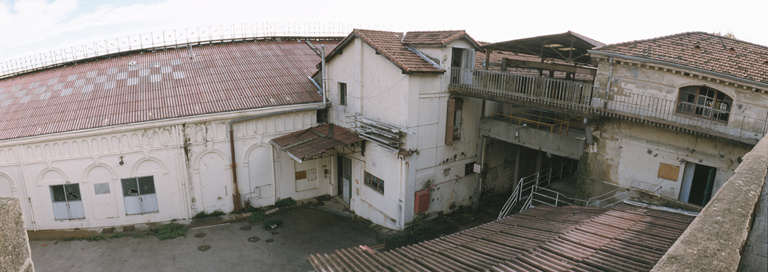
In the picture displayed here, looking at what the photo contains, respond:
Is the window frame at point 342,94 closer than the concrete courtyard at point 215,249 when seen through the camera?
No

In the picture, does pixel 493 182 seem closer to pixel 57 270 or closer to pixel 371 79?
pixel 371 79

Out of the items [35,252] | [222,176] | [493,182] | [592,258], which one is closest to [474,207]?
[493,182]

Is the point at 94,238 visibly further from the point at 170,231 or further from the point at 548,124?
the point at 548,124

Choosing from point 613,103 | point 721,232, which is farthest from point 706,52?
point 721,232

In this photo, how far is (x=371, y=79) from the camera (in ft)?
65.4

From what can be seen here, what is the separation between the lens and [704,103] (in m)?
13.8

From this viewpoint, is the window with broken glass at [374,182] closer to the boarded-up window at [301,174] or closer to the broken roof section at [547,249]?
the boarded-up window at [301,174]

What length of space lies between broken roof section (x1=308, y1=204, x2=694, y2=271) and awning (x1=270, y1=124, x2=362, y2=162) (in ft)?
32.7

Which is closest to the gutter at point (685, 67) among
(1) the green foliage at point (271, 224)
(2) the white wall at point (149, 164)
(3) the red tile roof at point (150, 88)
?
(3) the red tile roof at point (150, 88)

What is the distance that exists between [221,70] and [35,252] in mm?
11456

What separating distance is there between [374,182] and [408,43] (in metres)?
6.73

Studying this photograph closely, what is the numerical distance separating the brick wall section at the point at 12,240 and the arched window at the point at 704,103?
16.4 m

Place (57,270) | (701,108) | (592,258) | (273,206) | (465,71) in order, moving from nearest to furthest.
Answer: (592,258), (701,108), (57,270), (465,71), (273,206)

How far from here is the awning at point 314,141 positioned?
1984cm
